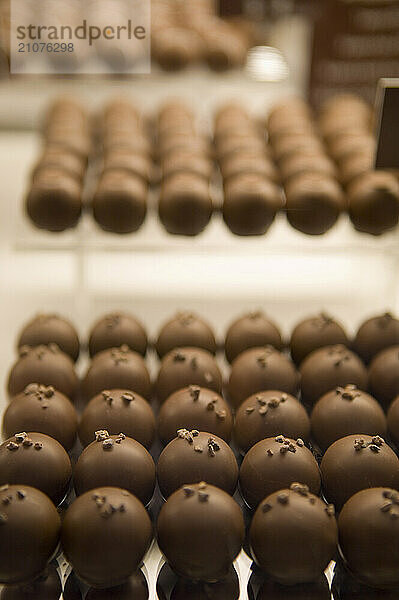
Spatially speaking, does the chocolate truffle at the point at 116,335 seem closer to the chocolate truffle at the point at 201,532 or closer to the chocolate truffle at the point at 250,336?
the chocolate truffle at the point at 250,336

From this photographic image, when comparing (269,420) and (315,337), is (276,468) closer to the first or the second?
(269,420)

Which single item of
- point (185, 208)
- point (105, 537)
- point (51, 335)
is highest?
point (185, 208)

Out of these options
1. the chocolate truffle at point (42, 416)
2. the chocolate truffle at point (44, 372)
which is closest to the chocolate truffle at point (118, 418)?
the chocolate truffle at point (42, 416)

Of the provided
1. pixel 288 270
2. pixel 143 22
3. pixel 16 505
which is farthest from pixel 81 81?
pixel 16 505

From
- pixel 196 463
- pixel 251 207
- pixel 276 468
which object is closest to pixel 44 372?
pixel 196 463

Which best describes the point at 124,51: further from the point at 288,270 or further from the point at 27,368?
the point at 27,368

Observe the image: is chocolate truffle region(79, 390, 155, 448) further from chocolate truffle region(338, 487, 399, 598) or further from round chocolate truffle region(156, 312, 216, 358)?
chocolate truffle region(338, 487, 399, 598)
